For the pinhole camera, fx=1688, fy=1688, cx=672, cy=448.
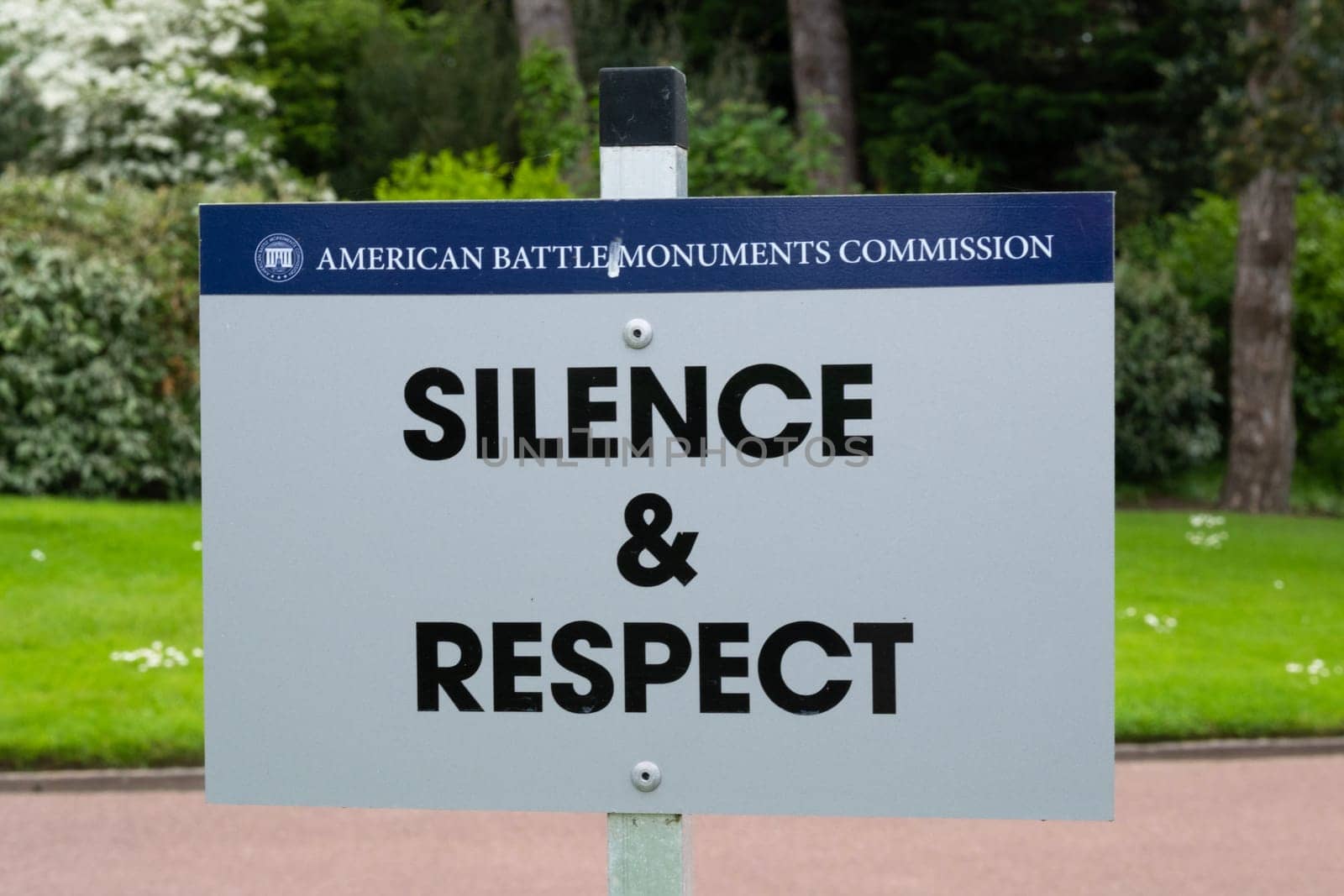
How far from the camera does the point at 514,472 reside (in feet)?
6.00

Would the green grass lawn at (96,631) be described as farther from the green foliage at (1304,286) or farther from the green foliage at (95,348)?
the green foliage at (1304,286)

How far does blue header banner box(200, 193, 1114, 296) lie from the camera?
5.78 feet

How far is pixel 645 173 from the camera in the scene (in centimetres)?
183

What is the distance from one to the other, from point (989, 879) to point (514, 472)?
3986 mm

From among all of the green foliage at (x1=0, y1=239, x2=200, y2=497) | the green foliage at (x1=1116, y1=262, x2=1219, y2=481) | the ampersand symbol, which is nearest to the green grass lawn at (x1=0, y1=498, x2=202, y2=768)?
the green foliage at (x1=0, y1=239, x2=200, y2=497)

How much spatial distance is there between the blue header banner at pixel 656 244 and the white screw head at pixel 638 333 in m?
0.03

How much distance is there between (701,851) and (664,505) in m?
4.05

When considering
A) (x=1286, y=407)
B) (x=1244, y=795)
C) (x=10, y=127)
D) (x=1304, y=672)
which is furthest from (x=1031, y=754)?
(x=10, y=127)

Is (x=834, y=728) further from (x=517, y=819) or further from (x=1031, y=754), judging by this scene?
(x=517, y=819)

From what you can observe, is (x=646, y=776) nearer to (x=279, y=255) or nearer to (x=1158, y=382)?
(x=279, y=255)

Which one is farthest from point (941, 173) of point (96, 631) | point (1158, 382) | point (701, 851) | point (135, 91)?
point (701, 851)

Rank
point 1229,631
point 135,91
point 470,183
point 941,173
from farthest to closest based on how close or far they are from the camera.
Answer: point 941,173 → point 135,91 → point 470,183 → point 1229,631

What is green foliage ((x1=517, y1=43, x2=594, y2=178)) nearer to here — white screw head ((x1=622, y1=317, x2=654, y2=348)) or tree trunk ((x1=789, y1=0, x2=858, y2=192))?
tree trunk ((x1=789, y1=0, x2=858, y2=192))

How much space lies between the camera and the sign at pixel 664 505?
177cm
